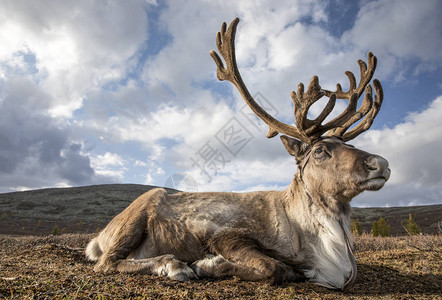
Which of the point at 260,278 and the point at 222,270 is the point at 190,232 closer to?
the point at 222,270

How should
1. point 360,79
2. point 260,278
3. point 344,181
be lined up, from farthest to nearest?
point 360,79 < point 344,181 < point 260,278

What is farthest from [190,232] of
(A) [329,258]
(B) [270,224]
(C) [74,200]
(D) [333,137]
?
(C) [74,200]

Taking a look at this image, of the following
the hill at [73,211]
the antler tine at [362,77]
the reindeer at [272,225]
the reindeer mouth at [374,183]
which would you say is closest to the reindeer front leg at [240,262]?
the reindeer at [272,225]

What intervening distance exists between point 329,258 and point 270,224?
1018 mm

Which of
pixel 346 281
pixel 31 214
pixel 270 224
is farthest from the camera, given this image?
pixel 31 214

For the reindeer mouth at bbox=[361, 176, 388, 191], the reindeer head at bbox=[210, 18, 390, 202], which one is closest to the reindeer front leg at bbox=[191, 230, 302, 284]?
the reindeer head at bbox=[210, 18, 390, 202]

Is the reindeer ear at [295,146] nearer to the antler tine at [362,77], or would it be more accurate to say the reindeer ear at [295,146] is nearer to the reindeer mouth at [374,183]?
the reindeer mouth at [374,183]

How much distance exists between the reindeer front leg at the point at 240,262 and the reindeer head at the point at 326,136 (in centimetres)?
141

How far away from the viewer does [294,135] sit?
5613 millimetres

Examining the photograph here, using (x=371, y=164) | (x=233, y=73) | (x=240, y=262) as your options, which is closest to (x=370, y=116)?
(x=371, y=164)

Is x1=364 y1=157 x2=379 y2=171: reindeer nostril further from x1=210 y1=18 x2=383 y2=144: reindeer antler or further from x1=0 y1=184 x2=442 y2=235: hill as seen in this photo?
x1=0 y1=184 x2=442 y2=235: hill

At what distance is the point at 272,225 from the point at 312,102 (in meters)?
2.19

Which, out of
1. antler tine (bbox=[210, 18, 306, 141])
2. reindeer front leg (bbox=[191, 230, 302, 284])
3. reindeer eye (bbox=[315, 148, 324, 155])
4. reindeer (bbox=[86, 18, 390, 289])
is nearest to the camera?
reindeer front leg (bbox=[191, 230, 302, 284])

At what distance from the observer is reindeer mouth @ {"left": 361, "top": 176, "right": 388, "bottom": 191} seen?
429cm
